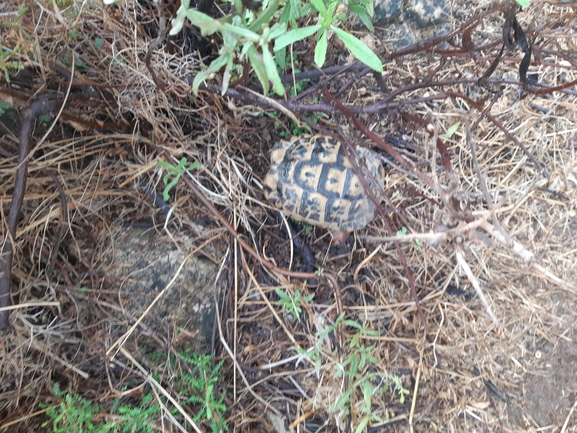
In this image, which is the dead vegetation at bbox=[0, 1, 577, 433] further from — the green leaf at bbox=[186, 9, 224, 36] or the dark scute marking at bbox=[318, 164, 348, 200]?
the green leaf at bbox=[186, 9, 224, 36]

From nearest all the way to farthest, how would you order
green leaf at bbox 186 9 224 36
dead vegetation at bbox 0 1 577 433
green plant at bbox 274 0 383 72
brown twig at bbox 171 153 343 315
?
green leaf at bbox 186 9 224 36 < green plant at bbox 274 0 383 72 < dead vegetation at bbox 0 1 577 433 < brown twig at bbox 171 153 343 315

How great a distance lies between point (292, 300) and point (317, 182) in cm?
36

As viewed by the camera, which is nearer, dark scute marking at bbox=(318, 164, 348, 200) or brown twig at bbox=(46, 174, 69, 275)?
brown twig at bbox=(46, 174, 69, 275)

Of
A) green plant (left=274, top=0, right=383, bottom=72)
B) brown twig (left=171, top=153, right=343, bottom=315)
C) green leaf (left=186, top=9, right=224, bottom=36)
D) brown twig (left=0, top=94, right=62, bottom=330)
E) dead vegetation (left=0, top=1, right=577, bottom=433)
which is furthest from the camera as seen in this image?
brown twig (left=171, top=153, right=343, bottom=315)

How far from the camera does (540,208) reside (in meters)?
1.38

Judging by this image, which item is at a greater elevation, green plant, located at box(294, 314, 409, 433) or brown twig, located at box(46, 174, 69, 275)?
brown twig, located at box(46, 174, 69, 275)

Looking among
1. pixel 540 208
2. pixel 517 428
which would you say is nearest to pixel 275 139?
pixel 540 208

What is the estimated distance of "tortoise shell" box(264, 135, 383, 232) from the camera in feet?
4.18

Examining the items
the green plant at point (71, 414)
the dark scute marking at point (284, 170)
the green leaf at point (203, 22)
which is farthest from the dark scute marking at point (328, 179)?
the green plant at point (71, 414)

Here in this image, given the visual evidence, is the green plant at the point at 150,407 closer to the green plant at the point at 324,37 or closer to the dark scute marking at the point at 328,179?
the dark scute marking at the point at 328,179

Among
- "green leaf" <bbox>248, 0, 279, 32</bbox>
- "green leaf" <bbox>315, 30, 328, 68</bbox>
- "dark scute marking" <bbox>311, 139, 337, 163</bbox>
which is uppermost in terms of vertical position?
"green leaf" <bbox>248, 0, 279, 32</bbox>

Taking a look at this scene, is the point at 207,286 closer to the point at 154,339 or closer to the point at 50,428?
the point at 154,339

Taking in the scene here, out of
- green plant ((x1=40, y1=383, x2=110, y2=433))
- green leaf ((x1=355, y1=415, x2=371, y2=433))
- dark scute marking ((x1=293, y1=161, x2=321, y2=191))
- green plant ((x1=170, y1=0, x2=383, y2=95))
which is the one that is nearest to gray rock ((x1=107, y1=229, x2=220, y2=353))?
green plant ((x1=40, y1=383, x2=110, y2=433))

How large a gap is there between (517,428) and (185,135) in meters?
1.39
